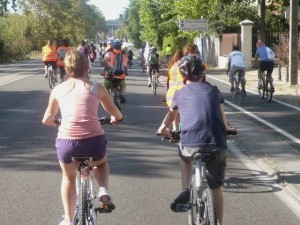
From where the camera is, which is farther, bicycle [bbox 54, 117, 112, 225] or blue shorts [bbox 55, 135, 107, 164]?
blue shorts [bbox 55, 135, 107, 164]

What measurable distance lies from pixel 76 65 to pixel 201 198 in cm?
144

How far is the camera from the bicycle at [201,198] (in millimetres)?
4410

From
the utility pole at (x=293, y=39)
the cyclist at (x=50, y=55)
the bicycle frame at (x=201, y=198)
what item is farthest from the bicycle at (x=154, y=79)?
the bicycle frame at (x=201, y=198)

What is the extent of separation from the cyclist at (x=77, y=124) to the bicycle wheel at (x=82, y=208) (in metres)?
A: 0.28

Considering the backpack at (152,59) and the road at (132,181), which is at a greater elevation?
the backpack at (152,59)

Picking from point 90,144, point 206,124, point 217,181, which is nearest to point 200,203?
point 217,181

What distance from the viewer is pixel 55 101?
16.1 ft

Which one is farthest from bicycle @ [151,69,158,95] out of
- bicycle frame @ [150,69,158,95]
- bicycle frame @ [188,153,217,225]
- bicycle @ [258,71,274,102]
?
bicycle frame @ [188,153,217,225]

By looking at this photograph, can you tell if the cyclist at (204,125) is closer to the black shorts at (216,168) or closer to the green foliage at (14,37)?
the black shorts at (216,168)

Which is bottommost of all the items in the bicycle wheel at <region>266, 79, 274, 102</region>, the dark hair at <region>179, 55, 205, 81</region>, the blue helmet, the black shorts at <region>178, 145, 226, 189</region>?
the bicycle wheel at <region>266, 79, 274, 102</region>

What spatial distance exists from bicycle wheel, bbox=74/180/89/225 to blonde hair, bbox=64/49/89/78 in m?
0.91

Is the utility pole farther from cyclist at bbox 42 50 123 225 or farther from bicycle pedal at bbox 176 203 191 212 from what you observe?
cyclist at bbox 42 50 123 225

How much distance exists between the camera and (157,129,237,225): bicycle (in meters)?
4.41

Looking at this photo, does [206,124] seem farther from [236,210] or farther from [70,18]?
[70,18]
